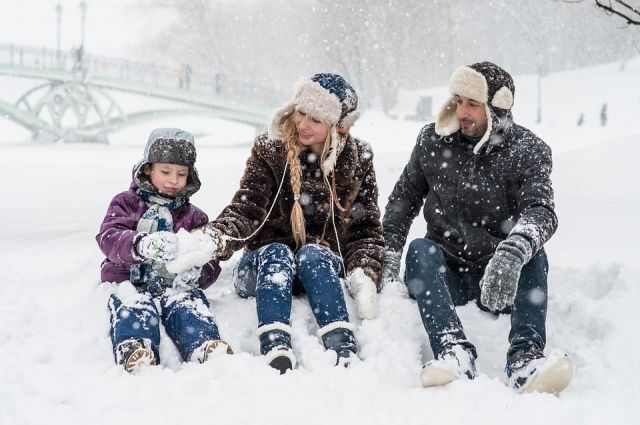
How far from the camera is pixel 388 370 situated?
2.75 meters

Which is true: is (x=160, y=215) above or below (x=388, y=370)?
above

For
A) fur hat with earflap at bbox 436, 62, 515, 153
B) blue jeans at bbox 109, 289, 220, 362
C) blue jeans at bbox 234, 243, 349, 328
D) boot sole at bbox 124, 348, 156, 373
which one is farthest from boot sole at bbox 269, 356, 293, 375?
fur hat with earflap at bbox 436, 62, 515, 153

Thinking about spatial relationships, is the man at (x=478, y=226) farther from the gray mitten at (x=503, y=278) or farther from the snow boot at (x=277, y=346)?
the snow boot at (x=277, y=346)

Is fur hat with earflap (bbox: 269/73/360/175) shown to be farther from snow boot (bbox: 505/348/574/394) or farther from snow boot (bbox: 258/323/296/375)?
snow boot (bbox: 505/348/574/394)

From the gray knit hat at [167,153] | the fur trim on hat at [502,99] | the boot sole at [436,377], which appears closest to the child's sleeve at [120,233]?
the gray knit hat at [167,153]

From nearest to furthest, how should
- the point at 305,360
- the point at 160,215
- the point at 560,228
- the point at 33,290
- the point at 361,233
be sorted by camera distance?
the point at 305,360 < the point at 160,215 < the point at 361,233 < the point at 33,290 < the point at 560,228

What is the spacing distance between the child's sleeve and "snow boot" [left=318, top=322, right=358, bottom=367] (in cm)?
97

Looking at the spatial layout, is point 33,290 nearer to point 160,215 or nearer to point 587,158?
point 160,215

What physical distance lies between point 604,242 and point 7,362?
4.87 meters

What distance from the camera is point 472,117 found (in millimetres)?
3301

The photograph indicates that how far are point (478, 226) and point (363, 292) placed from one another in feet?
2.44

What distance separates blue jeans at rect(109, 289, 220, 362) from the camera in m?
2.85

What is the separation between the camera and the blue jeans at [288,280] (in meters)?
2.90

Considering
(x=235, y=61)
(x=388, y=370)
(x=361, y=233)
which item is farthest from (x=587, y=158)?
(x=235, y=61)
